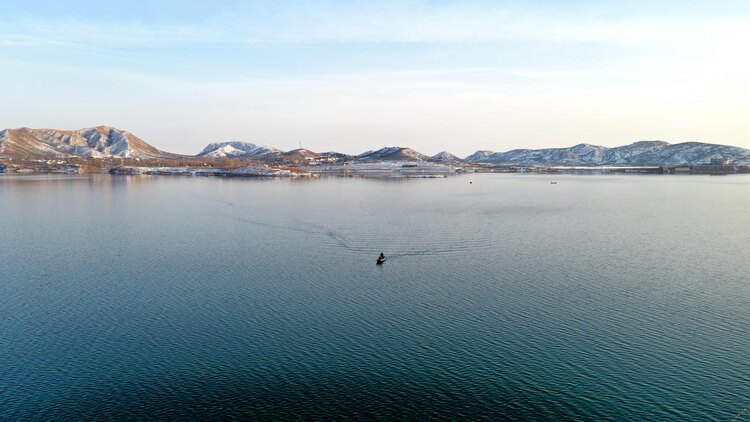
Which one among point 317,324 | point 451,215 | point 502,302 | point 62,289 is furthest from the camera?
point 451,215

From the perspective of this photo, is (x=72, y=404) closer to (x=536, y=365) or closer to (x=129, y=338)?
(x=129, y=338)

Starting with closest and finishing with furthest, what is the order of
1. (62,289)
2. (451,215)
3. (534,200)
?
(62,289) → (451,215) → (534,200)

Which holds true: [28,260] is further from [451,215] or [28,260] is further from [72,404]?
[451,215]

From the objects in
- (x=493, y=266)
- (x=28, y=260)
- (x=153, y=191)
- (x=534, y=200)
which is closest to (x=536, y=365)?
(x=493, y=266)

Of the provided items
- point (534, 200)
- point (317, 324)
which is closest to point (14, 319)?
point (317, 324)

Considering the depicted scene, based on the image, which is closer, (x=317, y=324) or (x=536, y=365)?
(x=536, y=365)

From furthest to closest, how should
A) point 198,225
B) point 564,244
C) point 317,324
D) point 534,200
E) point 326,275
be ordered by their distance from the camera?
point 534,200
point 198,225
point 564,244
point 326,275
point 317,324
